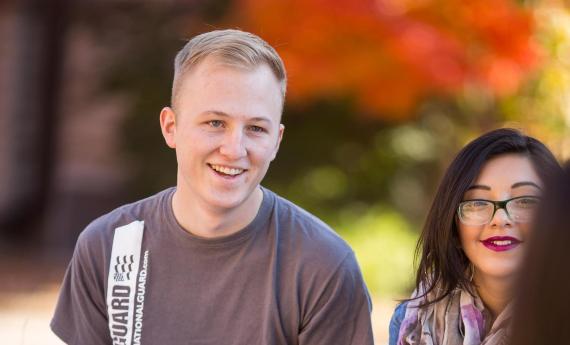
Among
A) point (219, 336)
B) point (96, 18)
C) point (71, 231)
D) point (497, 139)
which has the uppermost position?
point (96, 18)

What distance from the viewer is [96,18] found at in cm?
1185

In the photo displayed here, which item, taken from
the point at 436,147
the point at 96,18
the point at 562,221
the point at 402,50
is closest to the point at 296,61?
Answer: the point at 402,50

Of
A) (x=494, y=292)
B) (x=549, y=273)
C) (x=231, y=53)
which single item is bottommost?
(x=549, y=273)

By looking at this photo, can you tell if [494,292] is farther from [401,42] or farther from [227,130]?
[401,42]

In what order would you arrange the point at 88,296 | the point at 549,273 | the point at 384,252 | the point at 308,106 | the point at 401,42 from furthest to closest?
the point at 308,106
the point at 384,252
the point at 401,42
the point at 88,296
the point at 549,273

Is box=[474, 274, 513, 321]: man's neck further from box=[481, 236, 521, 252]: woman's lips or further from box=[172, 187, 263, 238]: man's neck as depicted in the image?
box=[172, 187, 263, 238]: man's neck

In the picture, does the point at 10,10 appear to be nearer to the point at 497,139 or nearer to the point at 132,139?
the point at 132,139

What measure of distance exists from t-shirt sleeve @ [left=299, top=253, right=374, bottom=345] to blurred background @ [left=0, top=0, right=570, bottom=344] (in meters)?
4.15

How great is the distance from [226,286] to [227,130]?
477mm

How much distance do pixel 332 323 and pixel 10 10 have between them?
1098cm

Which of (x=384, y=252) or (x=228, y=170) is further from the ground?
(x=384, y=252)

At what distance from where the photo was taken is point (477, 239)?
283 centimetres

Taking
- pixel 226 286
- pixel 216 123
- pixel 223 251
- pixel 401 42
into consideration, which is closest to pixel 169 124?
pixel 216 123

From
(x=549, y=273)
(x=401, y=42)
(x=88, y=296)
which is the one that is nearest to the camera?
(x=549, y=273)
